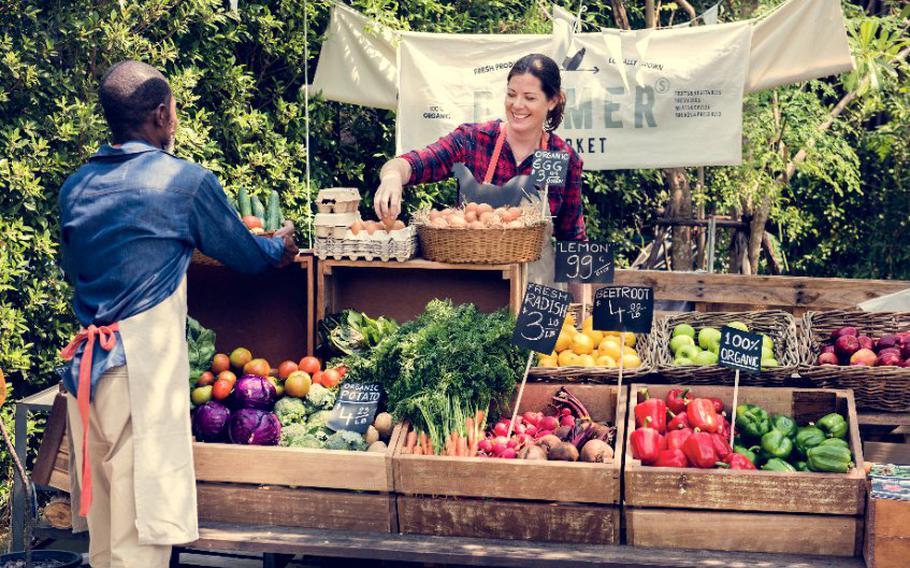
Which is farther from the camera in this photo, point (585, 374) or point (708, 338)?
point (708, 338)

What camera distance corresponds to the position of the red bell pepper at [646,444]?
3.82 metres

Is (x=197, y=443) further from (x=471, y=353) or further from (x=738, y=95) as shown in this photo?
(x=738, y=95)

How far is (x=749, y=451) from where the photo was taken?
3984 millimetres

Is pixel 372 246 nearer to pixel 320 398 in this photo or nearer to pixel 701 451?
pixel 320 398

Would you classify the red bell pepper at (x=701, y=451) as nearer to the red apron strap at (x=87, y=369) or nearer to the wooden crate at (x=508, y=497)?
the wooden crate at (x=508, y=497)

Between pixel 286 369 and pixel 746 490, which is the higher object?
pixel 286 369

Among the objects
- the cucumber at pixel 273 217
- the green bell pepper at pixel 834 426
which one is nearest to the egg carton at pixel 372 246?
the cucumber at pixel 273 217

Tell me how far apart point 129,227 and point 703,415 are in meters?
2.16

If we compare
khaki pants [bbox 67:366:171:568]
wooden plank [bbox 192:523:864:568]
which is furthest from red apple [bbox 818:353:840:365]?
khaki pants [bbox 67:366:171:568]

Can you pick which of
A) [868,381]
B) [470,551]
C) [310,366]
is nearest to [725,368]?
[868,381]

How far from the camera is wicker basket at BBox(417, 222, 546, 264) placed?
4.34 meters

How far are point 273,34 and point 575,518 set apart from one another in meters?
4.34

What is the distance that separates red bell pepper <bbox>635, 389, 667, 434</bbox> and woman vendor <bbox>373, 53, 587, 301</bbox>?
948 millimetres

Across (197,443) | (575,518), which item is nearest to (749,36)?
(575,518)
